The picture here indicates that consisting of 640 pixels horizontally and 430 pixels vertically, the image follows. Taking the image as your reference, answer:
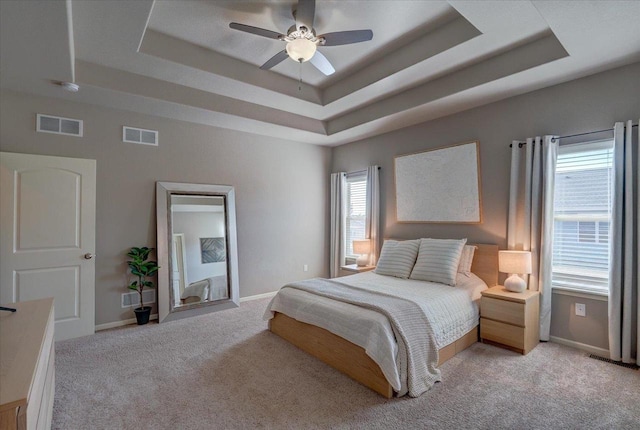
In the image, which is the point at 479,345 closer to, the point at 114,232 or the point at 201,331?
the point at 201,331

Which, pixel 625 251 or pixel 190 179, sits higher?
pixel 190 179

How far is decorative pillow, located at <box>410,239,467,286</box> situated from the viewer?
3439 millimetres

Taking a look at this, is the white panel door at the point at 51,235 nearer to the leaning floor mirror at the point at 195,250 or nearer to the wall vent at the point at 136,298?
the wall vent at the point at 136,298

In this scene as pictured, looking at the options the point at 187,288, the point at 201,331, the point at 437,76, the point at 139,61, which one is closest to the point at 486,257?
the point at 437,76

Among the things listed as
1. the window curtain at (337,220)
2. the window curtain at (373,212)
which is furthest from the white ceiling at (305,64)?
the window curtain at (337,220)

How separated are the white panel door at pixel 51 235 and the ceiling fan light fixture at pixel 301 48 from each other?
9.02 ft

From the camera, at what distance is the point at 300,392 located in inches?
92.7

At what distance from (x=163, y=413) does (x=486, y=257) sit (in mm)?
3530

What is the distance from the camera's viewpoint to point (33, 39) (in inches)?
93.0

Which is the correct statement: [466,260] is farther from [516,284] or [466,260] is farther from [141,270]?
[141,270]

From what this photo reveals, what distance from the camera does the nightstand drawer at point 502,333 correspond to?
295 centimetres

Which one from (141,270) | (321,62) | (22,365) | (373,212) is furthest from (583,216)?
(141,270)

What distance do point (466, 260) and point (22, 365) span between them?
380 centimetres

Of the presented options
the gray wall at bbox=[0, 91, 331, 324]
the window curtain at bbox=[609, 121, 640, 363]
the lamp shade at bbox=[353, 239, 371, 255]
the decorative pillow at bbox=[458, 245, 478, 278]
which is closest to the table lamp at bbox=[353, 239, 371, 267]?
the lamp shade at bbox=[353, 239, 371, 255]
